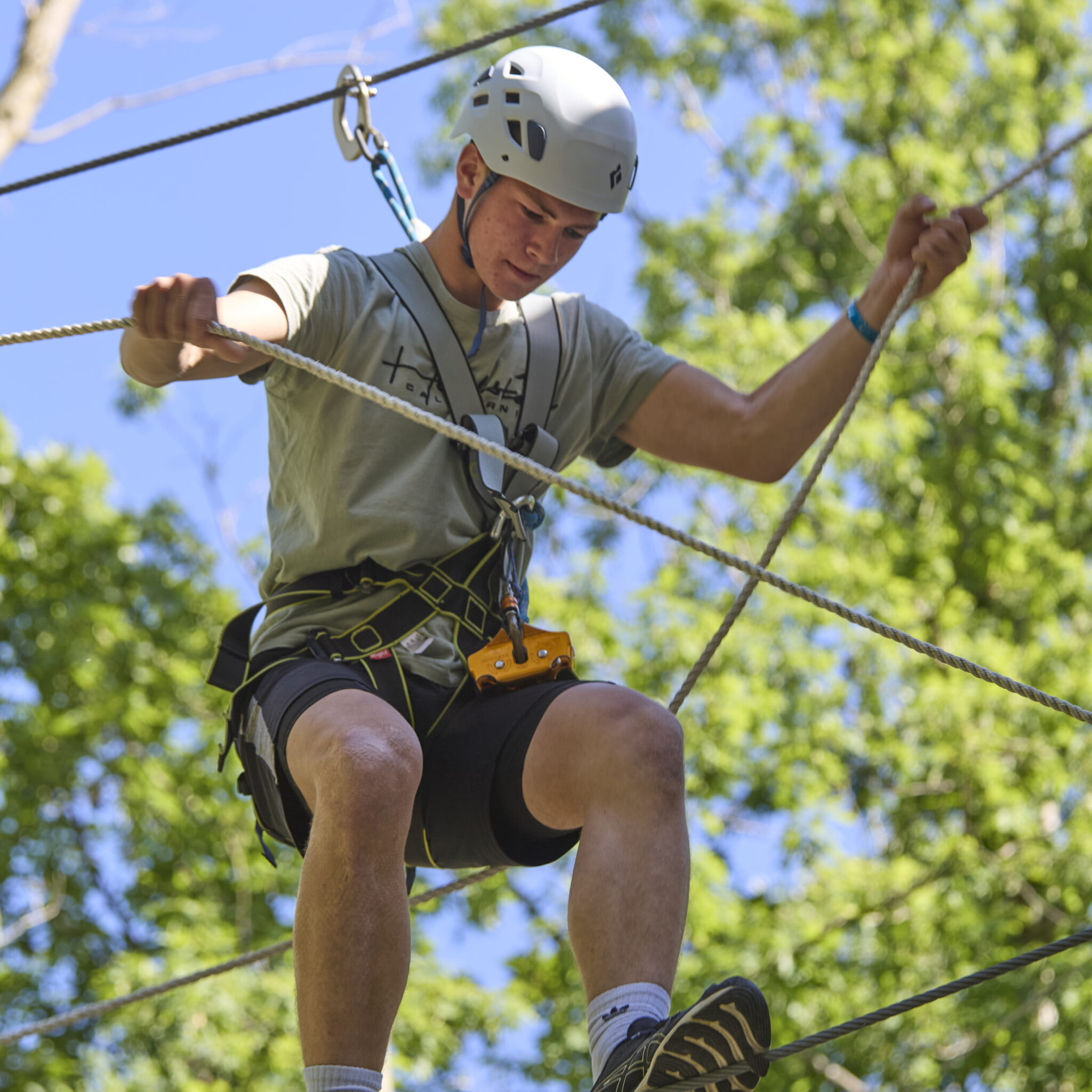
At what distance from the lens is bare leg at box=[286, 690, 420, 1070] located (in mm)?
1648

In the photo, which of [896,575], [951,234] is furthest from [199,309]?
[896,575]

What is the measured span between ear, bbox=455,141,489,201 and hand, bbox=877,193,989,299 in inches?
27.3

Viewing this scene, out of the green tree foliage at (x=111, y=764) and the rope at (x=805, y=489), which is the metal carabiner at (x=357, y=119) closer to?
the rope at (x=805, y=489)

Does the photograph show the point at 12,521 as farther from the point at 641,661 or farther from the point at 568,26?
the point at 568,26

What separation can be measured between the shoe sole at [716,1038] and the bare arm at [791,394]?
1125 mm

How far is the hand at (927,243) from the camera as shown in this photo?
236 centimetres

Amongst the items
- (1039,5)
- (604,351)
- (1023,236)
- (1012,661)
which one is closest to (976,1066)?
(1012,661)

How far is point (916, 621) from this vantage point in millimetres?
7719

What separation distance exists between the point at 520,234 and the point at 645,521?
0.67 metres

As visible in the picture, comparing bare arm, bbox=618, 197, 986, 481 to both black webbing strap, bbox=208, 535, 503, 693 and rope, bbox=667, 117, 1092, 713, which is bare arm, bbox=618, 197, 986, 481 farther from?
black webbing strap, bbox=208, 535, 503, 693

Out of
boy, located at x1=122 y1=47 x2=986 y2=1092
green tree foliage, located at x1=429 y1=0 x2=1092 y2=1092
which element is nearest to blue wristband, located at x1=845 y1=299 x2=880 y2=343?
boy, located at x1=122 y1=47 x2=986 y2=1092

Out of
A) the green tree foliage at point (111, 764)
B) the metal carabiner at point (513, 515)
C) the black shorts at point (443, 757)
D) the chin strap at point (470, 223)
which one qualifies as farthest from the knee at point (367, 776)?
the green tree foliage at point (111, 764)

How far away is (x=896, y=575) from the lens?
843cm

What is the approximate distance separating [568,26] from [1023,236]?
406cm
